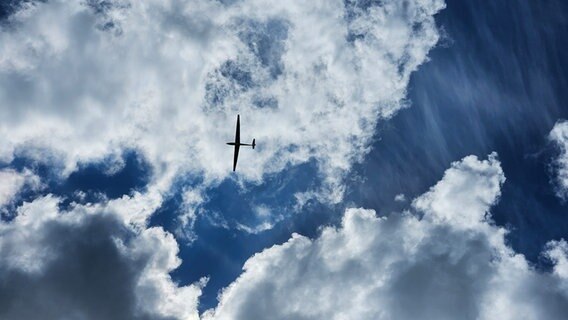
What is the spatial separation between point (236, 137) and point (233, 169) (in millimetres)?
14101

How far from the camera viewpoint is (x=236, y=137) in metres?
180

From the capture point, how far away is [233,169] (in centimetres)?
17300

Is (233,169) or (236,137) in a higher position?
(236,137)
